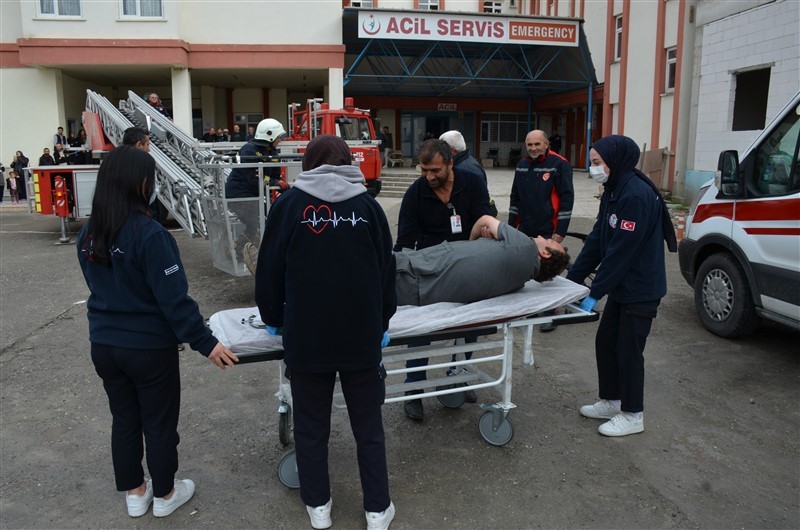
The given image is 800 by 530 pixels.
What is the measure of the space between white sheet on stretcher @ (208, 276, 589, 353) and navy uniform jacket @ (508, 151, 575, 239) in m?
2.39

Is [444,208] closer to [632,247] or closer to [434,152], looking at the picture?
[434,152]

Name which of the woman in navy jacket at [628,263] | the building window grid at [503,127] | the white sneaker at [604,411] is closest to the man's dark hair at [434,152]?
the woman in navy jacket at [628,263]

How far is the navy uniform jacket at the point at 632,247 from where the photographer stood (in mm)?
3863

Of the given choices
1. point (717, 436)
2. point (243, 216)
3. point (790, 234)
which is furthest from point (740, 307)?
point (243, 216)

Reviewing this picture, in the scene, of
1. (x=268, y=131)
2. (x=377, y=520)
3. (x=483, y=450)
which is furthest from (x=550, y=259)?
(x=268, y=131)

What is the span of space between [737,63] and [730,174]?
10066mm

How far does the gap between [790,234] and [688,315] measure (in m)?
2.11

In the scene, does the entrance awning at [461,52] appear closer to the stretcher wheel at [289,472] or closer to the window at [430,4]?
the window at [430,4]

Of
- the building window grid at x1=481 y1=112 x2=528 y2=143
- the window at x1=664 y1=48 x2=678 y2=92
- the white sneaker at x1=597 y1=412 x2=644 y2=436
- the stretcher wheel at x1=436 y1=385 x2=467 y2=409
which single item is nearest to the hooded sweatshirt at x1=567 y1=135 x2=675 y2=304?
the white sneaker at x1=597 y1=412 x2=644 y2=436

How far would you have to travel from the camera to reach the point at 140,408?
10.1 ft

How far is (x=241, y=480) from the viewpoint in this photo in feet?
11.7

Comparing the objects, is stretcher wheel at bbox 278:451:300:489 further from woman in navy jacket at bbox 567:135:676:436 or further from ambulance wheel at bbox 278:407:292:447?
woman in navy jacket at bbox 567:135:676:436

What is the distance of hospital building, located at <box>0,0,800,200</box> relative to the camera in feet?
47.9

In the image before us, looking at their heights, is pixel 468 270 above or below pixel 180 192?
below
